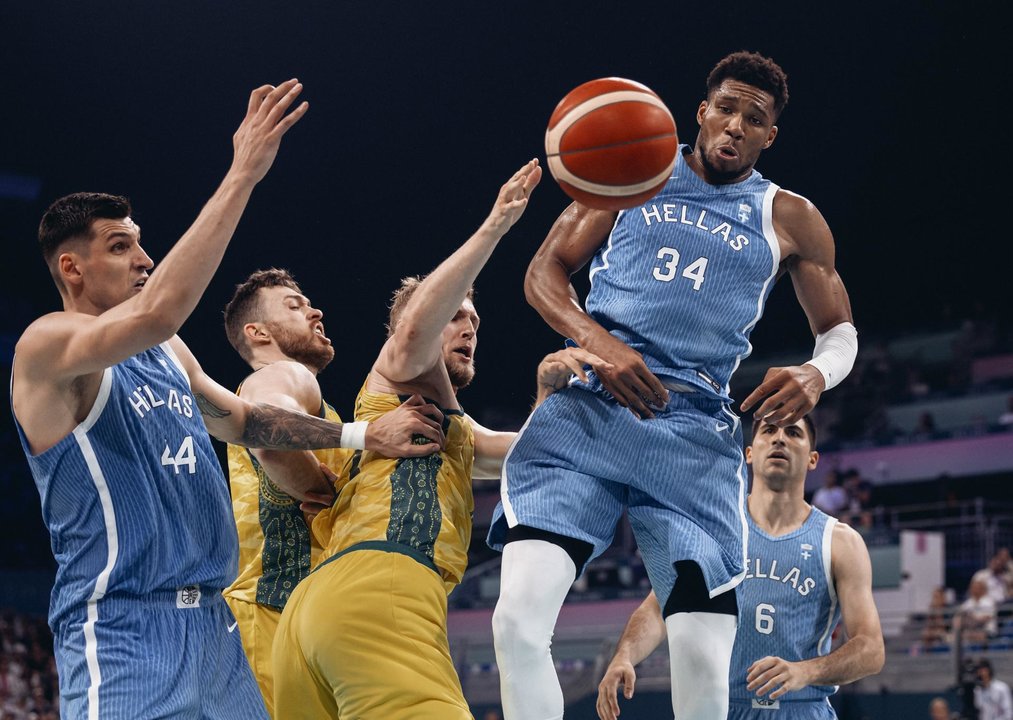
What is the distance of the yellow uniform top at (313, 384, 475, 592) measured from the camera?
154 inches

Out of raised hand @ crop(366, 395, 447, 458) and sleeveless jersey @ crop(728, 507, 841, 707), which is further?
sleeveless jersey @ crop(728, 507, 841, 707)

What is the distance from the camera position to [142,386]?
12.3ft

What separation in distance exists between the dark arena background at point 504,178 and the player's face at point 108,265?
1094 cm

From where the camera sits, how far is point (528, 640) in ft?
11.6

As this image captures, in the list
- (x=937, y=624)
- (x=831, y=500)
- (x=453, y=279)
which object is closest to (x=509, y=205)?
(x=453, y=279)

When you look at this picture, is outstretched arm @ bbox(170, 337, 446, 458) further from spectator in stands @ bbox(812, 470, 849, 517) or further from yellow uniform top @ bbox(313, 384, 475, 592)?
spectator in stands @ bbox(812, 470, 849, 517)

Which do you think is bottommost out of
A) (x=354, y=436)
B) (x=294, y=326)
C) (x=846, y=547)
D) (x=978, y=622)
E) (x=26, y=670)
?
(x=26, y=670)

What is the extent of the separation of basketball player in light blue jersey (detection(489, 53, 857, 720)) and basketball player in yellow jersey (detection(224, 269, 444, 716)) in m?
0.56

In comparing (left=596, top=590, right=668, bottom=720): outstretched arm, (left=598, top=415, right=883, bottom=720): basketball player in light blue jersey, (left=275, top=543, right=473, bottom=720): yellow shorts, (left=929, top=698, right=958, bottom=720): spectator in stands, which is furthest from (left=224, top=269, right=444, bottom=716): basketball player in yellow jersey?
(left=929, top=698, right=958, bottom=720): spectator in stands

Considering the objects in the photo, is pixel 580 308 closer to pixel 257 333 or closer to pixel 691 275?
pixel 691 275

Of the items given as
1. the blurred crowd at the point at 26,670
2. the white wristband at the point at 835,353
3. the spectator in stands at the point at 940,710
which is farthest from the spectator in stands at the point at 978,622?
the blurred crowd at the point at 26,670

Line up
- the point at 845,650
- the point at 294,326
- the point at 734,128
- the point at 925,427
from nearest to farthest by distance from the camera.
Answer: the point at 734,128 → the point at 294,326 → the point at 845,650 → the point at 925,427

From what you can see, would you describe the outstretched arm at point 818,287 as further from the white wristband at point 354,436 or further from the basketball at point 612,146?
the white wristband at point 354,436

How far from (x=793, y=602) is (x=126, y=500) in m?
3.14
